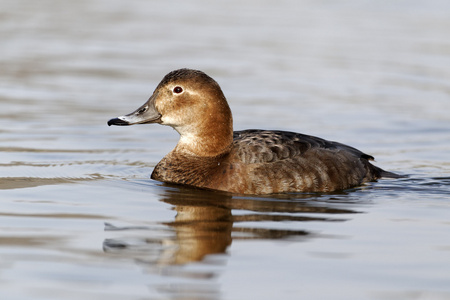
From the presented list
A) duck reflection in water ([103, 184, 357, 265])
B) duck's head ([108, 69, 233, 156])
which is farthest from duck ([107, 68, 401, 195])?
duck reflection in water ([103, 184, 357, 265])

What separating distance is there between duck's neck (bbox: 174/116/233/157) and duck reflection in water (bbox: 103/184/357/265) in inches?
19.7

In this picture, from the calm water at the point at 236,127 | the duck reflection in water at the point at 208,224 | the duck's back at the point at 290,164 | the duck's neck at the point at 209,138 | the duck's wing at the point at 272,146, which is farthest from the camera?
the duck's neck at the point at 209,138

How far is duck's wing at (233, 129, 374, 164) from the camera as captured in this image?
795cm

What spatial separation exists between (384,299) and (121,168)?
15.2 ft

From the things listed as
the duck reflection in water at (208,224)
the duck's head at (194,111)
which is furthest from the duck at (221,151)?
the duck reflection in water at (208,224)

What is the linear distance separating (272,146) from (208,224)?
1.68 metres

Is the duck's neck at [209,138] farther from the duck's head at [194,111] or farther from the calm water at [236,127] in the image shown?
the calm water at [236,127]

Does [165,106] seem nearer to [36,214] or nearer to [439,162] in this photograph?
[36,214]

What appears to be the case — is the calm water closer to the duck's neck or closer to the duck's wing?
the duck's wing

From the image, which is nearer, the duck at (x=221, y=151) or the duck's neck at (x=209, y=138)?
the duck at (x=221, y=151)

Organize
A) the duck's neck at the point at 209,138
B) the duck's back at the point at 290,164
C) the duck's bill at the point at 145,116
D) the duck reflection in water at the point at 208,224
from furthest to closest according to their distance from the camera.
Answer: the duck's bill at the point at 145,116 < the duck's neck at the point at 209,138 < the duck's back at the point at 290,164 < the duck reflection in water at the point at 208,224

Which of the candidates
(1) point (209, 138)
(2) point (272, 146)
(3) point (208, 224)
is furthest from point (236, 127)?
(3) point (208, 224)

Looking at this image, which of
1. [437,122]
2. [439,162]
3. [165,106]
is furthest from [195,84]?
[437,122]

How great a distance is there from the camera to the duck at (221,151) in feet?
26.0
